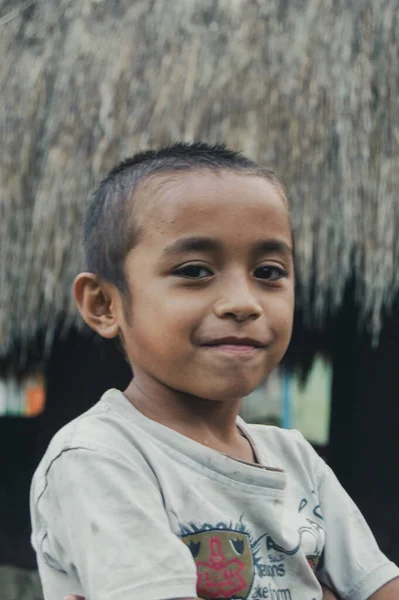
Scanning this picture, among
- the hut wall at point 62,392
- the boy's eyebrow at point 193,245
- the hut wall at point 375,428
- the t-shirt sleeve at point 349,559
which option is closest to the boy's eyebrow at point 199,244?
the boy's eyebrow at point 193,245

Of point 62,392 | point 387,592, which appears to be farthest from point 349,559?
point 62,392

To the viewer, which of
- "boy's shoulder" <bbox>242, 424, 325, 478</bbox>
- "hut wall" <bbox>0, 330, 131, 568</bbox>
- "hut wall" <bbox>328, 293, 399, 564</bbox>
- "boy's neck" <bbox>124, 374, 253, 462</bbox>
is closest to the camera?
"boy's neck" <bbox>124, 374, 253, 462</bbox>

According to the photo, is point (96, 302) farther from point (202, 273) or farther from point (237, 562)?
point (237, 562)

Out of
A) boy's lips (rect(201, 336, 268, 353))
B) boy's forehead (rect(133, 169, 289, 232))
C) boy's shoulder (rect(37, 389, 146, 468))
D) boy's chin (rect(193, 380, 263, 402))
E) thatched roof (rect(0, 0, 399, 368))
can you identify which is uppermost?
thatched roof (rect(0, 0, 399, 368))

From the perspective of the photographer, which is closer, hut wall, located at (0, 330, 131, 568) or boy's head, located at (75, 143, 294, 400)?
boy's head, located at (75, 143, 294, 400)

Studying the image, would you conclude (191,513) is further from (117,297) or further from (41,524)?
(117,297)

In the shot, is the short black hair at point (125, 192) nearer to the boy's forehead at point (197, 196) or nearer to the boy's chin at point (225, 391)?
the boy's forehead at point (197, 196)

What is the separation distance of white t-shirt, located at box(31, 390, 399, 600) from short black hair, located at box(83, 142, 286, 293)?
20cm

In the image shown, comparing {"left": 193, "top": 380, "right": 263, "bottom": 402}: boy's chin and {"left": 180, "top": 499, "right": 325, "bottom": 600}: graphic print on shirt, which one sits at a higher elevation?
{"left": 193, "top": 380, "right": 263, "bottom": 402}: boy's chin

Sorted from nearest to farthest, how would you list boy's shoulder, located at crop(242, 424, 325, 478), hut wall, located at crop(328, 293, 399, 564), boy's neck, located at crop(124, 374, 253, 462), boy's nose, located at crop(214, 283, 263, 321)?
boy's nose, located at crop(214, 283, 263, 321)
boy's neck, located at crop(124, 374, 253, 462)
boy's shoulder, located at crop(242, 424, 325, 478)
hut wall, located at crop(328, 293, 399, 564)

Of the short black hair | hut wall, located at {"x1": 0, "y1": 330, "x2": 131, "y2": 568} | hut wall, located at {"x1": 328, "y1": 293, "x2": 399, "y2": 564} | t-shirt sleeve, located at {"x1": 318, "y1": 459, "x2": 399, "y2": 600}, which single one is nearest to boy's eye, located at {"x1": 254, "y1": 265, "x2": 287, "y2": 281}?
the short black hair

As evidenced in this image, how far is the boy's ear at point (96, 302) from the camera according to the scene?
1400mm

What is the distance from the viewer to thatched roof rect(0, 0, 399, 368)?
3.51 metres

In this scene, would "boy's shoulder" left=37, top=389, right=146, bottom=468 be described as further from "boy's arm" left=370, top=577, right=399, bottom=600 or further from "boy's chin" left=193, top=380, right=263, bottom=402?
"boy's arm" left=370, top=577, right=399, bottom=600
